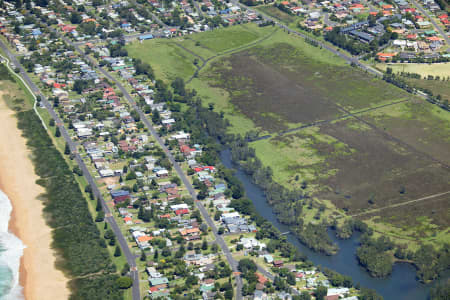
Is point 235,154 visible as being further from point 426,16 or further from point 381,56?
point 426,16

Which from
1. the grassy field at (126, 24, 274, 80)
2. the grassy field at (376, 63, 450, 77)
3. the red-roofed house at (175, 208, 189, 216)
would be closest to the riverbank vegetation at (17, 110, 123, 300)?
the red-roofed house at (175, 208, 189, 216)

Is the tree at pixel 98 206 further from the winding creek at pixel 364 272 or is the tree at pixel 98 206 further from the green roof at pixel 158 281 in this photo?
the winding creek at pixel 364 272

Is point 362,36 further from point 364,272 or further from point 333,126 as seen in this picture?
point 364,272

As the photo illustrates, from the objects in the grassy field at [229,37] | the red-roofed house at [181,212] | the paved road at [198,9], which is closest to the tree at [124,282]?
the red-roofed house at [181,212]

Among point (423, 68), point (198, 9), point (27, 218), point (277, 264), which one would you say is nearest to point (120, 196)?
point (27, 218)

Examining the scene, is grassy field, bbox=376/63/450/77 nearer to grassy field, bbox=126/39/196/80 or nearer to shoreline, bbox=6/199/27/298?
grassy field, bbox=126/39/196/80
